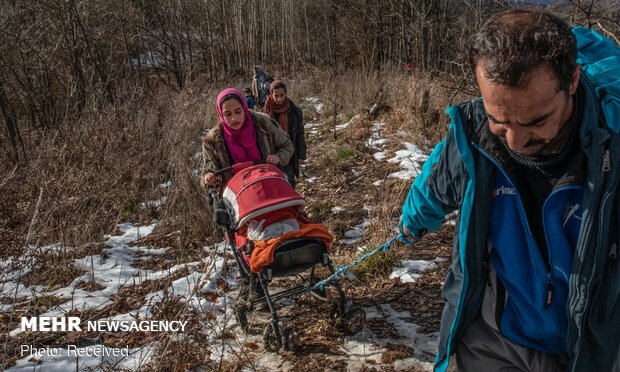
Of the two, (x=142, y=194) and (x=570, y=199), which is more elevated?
(x=570, y=199)

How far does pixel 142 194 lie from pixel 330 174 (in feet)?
9.87

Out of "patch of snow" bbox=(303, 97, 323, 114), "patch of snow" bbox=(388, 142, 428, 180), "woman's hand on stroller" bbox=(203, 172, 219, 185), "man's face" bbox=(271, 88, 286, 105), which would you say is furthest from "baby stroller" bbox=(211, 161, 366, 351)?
"patch of snow" bbox=(303, 97, 323, 114)

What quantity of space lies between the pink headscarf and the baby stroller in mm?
529

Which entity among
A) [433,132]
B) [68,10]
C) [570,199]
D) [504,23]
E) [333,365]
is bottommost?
[333,365]

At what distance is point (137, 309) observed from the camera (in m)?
3.95

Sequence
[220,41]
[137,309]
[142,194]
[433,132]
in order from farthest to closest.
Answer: [220,41] → [433,132] → [142,194] → [137,309]

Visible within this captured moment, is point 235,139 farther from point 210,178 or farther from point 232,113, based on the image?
point 210,178

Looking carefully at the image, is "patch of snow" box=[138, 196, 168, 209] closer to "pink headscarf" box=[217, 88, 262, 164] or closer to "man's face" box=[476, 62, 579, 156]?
"pink headscarf" box=[217, 88, 262, 164]

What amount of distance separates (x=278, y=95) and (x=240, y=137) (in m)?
3.14

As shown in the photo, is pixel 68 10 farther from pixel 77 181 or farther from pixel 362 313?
pixel 362 313

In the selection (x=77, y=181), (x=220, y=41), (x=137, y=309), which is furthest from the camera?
(x=220, y=41)

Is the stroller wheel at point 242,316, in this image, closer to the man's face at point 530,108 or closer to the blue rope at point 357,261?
the blue rope at point 357,261

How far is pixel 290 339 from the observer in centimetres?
323

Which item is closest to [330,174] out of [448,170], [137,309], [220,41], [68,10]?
[137,309]
